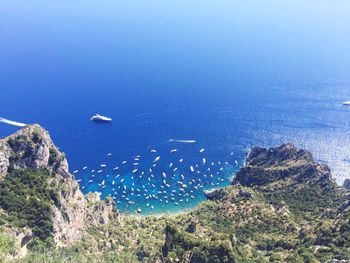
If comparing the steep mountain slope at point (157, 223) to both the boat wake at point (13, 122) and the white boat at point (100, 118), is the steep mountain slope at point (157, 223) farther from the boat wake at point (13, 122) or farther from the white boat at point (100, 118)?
the boat wake at point (13, 122)

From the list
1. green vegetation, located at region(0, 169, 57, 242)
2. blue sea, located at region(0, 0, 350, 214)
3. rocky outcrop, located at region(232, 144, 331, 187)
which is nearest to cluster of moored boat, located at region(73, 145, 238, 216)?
blue sea, located at region(0, 0, 350, 214)

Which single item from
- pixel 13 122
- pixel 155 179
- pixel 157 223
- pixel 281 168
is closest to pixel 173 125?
pixel 155 179

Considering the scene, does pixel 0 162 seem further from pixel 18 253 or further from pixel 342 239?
pixel 342 239

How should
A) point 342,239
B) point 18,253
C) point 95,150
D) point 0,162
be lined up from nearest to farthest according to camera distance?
point 18,253 → point 342,239 → point 0,162 → point 95,150

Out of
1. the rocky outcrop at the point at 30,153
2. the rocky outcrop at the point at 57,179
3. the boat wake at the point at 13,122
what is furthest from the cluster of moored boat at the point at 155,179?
the rocky outcrop at the point at 30,153

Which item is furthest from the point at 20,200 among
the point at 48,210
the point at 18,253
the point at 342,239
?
the point at 342,239

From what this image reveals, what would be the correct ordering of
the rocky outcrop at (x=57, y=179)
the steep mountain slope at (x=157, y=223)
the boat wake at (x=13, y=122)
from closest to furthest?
the steep mountain slope at (x=157, y=223)
the rocky outcrop at (x=57, y=179)
the boat wake at (x=13, y=122)

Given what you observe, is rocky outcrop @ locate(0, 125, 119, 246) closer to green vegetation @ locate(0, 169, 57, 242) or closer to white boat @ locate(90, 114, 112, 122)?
green vegetation @ locate(0, 169, 57, 242)

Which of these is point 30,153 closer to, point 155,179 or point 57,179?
point 57,179
